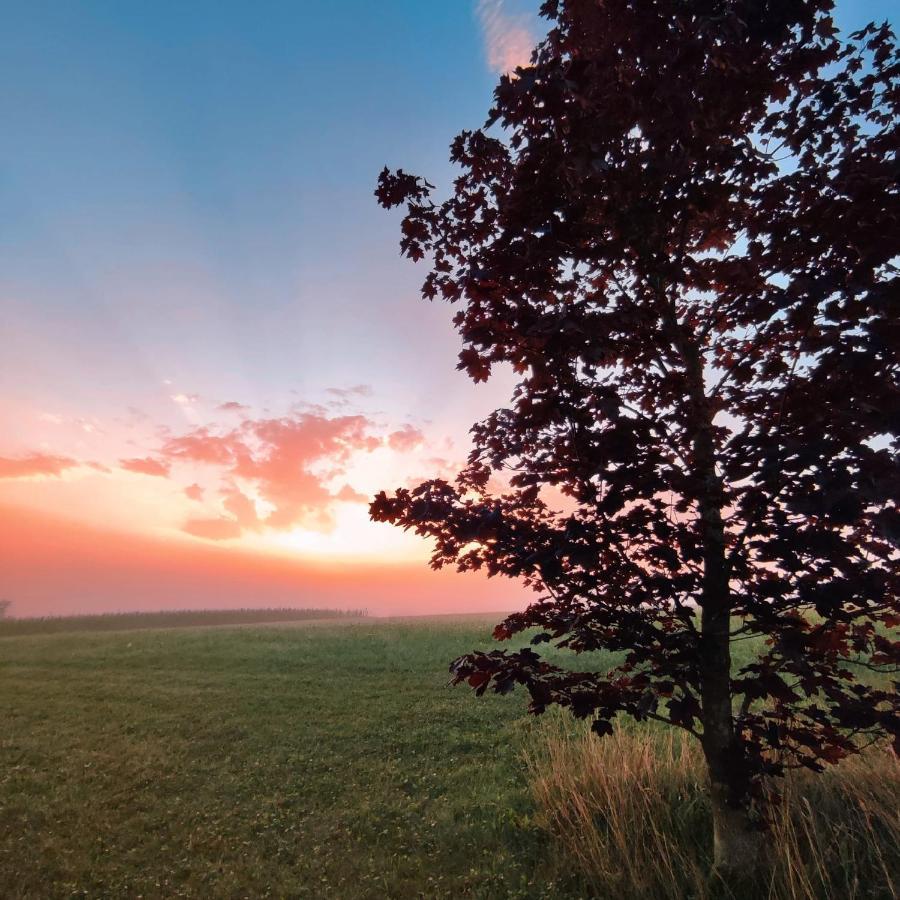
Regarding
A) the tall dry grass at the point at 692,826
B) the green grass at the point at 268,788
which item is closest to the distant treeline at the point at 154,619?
the green grass at the point at 268,788

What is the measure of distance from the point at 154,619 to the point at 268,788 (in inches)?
1446

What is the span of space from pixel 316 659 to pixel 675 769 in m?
14.1

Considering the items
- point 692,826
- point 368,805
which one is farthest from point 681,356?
point 368,805

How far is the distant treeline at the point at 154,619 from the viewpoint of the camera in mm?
35344

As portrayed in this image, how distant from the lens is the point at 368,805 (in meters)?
7.80

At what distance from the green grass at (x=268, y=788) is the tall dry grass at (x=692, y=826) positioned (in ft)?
1.69

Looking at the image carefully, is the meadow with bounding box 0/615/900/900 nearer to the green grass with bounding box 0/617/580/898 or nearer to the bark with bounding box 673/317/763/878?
the green grass with bounding box 0/617/580/898

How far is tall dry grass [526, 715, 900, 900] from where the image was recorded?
16.0 ft

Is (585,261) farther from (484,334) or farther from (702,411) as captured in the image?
(702,411)

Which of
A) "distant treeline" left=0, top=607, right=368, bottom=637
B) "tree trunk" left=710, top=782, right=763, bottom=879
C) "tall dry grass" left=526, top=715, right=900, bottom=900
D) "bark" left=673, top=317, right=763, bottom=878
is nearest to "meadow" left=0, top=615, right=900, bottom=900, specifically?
"tall dry grass" left=526, top=715, right=900, bottom=900

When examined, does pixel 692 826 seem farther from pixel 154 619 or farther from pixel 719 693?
pixel 154 619

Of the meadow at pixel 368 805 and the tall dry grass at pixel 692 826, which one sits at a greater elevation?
the tall dry grass at pixel 692 826

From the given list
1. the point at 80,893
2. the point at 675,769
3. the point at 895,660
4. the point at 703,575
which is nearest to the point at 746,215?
the point at 703,575

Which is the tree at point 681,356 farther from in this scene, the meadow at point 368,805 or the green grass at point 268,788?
the green grass at point 268,788
